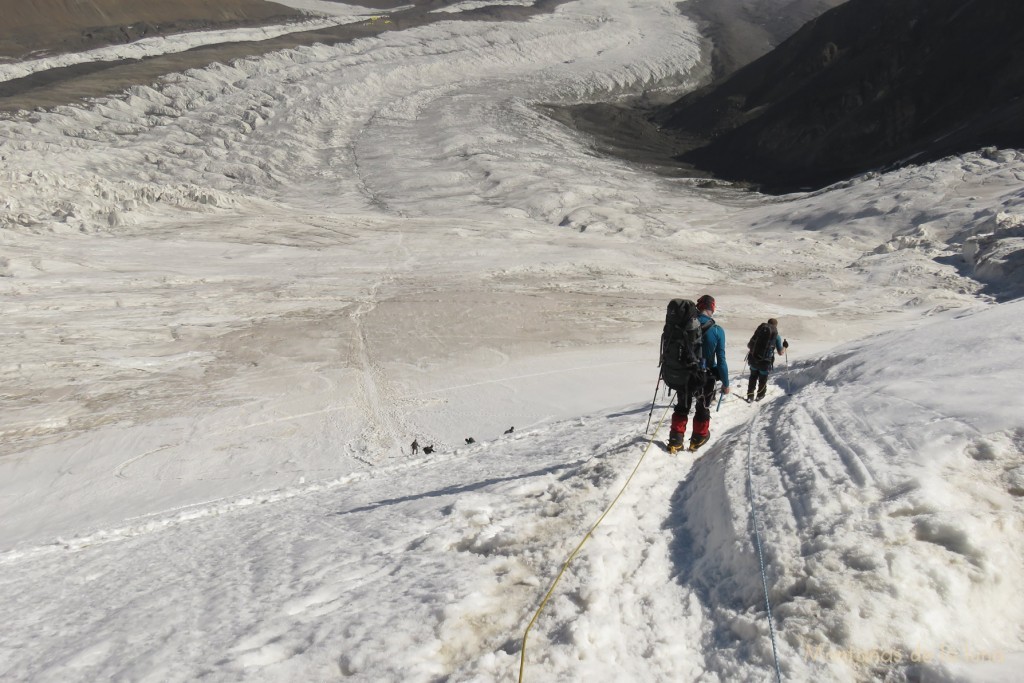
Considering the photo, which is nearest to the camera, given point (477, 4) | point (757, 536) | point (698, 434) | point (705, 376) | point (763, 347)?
point (757, 536)

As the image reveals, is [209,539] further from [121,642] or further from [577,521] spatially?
[577,521]

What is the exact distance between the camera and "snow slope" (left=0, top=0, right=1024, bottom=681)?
10.8ft

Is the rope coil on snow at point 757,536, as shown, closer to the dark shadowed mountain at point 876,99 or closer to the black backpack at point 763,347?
the black backpack at point 763,347

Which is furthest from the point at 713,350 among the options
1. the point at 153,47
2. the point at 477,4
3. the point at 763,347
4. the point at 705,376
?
the point at 477,4

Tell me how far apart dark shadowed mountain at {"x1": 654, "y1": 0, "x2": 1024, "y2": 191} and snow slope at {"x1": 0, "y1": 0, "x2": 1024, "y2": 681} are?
4.28m

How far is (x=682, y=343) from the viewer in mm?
5449

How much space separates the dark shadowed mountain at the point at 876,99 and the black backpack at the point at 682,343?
25133 mm

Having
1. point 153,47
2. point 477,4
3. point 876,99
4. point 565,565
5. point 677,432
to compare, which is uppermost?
point 477,4

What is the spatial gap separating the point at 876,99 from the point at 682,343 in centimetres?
3359

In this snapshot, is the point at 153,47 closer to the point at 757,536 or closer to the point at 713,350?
the point at 713,350

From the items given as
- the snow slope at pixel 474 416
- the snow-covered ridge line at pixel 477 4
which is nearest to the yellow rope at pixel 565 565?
the snow slope at pixel 474 416

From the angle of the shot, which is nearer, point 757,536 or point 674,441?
point 757,536

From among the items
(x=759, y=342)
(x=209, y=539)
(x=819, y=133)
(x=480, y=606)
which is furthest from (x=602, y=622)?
(x=819, y=133)

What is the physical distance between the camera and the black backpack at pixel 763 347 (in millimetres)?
8570
